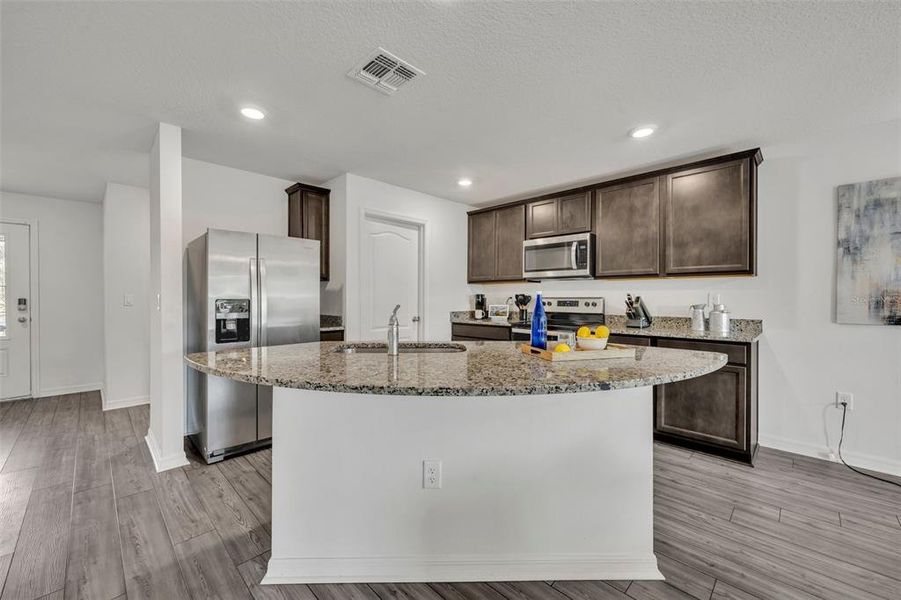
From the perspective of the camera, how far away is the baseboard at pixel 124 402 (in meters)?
3.92

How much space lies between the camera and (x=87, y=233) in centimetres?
458

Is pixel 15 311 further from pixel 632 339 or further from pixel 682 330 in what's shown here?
pixel 682 330

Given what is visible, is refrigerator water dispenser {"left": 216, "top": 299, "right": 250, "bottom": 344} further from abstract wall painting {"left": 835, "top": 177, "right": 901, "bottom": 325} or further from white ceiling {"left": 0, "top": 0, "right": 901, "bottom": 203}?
abstract wall painting {"left": 835, "top": 177, "right": 901, "bottom": 325}

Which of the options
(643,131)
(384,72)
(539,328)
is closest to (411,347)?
(539,328)

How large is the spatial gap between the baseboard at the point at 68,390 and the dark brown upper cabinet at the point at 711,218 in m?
6.27

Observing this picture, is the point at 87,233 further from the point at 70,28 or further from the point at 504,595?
the point at 504,595

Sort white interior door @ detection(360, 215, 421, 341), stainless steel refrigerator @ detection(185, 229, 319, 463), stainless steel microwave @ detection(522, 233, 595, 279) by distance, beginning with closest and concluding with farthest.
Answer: stainless steel refrigerator @ detection(185, 229, 319, 463), stainless steel microwave @ detection(522, 233, 595, 279), white interior door @ detection(360, 215, 421, 341)

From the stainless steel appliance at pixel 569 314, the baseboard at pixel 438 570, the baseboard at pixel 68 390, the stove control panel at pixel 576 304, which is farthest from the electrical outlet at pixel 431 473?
the baseboard at pixel 68 390

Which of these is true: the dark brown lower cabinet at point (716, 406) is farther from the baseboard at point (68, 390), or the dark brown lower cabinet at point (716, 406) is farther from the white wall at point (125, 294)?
the baseboard at point (68, 390)

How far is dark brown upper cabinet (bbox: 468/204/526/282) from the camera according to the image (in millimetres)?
4301

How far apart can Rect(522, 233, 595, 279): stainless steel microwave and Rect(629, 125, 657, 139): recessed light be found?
1.10 metres

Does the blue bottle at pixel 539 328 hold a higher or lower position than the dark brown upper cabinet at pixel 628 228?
lower

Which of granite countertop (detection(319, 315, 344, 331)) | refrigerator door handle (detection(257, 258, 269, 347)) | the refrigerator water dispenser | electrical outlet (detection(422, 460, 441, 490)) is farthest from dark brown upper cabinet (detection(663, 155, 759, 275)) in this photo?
the refrigerator water dispenser

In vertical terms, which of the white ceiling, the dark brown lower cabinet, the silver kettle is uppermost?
the white ceiling
